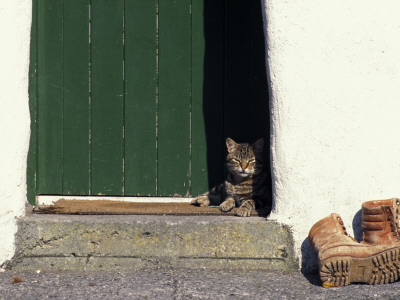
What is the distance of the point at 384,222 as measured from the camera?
3.51 meters

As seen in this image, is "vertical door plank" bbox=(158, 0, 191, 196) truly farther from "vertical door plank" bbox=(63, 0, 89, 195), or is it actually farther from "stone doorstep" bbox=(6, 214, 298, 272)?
"stone doorstep" bbox=(6, 214, 298, 272)

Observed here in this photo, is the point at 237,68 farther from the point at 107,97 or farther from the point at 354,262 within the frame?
the point at 354,262

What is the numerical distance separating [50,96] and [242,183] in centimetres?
152

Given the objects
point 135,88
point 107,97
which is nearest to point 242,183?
point 135,88

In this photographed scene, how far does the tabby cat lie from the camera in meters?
4.21

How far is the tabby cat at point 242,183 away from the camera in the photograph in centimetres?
421

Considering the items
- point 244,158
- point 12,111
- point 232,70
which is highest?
point 232,70

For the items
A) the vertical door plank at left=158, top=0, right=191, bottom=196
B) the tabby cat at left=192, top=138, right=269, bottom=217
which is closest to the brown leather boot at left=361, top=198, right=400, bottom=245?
the tabby cat at left=192, top=138, right=269, bottom=217

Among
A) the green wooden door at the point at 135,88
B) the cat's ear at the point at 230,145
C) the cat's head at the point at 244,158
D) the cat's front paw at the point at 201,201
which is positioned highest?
the green wooden door at the point at 135,88

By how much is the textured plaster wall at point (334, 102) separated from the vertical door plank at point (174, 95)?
2.46ft

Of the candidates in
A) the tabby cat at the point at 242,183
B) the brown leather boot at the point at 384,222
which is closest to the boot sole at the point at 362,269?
the brown leather boot at the point at 384,222

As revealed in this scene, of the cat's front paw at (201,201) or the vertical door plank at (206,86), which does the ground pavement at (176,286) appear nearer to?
the cat's front paw at (201,201)

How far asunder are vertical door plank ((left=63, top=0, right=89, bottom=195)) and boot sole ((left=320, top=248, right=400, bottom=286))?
6.04ft

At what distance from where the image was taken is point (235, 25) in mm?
4254
